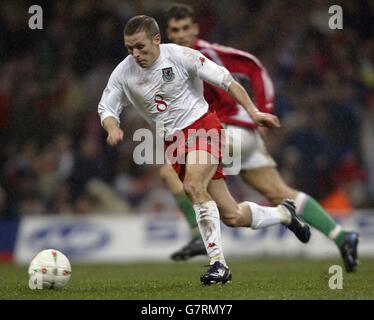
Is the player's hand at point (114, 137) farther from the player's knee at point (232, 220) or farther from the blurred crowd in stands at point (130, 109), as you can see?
the blurred crowd in stands at point (130, 109)

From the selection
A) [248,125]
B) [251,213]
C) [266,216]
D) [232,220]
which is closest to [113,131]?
[232,220]

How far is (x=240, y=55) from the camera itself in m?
9.36

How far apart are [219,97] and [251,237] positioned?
397 cm

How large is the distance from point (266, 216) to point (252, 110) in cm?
115

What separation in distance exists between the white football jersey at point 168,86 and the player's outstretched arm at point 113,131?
0.22ft

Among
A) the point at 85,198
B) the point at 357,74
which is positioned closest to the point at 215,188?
the point at 85,198

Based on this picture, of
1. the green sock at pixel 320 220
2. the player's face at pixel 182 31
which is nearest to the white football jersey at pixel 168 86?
the player's face at pixel 182 31

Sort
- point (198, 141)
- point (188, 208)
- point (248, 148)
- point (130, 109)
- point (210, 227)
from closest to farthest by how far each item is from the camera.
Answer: point (210, 227), point (198, 141), point (248, 148), point (188, 208), point (130, 109)

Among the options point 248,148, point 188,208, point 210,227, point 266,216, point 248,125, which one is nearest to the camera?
point 210,227

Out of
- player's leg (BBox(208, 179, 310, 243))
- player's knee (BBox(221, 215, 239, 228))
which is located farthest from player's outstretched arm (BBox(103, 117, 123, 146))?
player's knee (BBox(221, 215, 239, 228))

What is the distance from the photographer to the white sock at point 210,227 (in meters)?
6.90

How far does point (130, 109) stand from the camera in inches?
569

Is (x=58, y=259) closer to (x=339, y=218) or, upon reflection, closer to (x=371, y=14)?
(x=339, y=218)

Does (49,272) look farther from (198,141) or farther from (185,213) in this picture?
(185,213)
